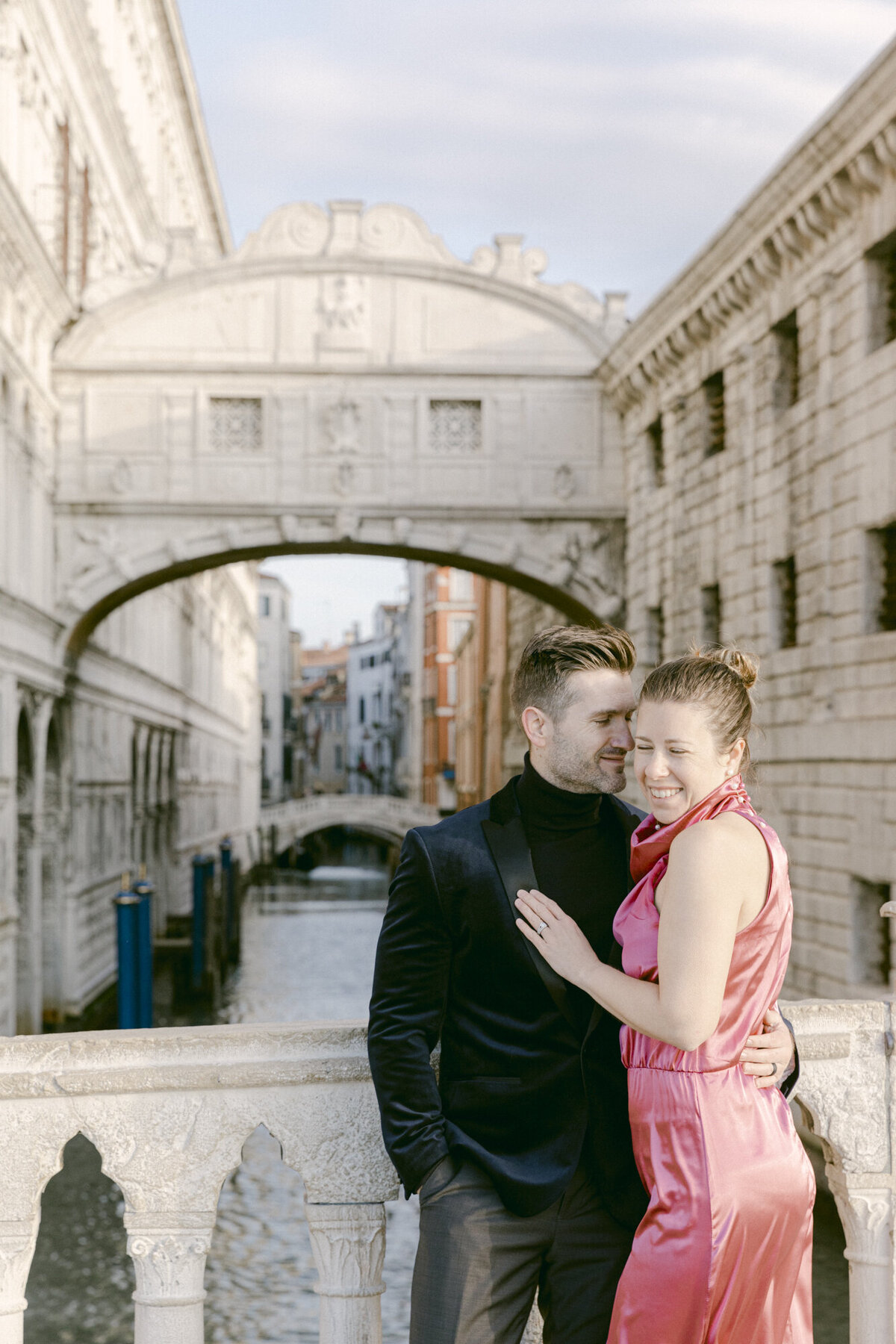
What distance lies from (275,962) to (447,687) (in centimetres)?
2523

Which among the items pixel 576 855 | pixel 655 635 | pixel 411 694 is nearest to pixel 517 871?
pixel 576 855

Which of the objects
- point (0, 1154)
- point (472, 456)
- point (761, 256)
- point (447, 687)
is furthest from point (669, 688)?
point (447, 687)

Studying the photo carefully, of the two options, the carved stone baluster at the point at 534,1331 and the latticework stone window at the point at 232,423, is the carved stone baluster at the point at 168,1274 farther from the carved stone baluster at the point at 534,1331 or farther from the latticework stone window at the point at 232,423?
the latticework stone window at the point at 232,423

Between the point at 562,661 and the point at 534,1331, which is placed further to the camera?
the point at 534,1331

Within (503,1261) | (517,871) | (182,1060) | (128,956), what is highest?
(517,871)

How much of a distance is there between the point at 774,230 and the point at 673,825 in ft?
33.7

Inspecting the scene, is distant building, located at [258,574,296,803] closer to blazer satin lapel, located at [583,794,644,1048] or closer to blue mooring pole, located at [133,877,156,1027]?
blue mooring pole, located at [133,877,156,1027]

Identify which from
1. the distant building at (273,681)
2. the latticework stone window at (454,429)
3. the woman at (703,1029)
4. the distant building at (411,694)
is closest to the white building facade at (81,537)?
the latticework stone window at (454,429)

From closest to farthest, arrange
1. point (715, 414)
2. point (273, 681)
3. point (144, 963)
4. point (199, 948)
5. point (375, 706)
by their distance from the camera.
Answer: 1. point (715, 414)
2. point (144, 963)
3. point (199, 948)
4. point (273, 681)
5. point (375, 706)

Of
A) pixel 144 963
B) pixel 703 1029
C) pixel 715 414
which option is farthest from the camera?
pixel 144 963

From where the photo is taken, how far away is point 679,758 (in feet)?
6.75

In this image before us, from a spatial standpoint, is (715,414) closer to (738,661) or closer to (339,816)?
(738,661)

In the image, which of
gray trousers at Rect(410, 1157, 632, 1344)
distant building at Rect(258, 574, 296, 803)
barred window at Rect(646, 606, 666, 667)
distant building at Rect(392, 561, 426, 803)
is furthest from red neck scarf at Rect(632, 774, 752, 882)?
distant building at Rect(258, 574, 296, 803)

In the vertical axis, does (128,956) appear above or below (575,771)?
below
